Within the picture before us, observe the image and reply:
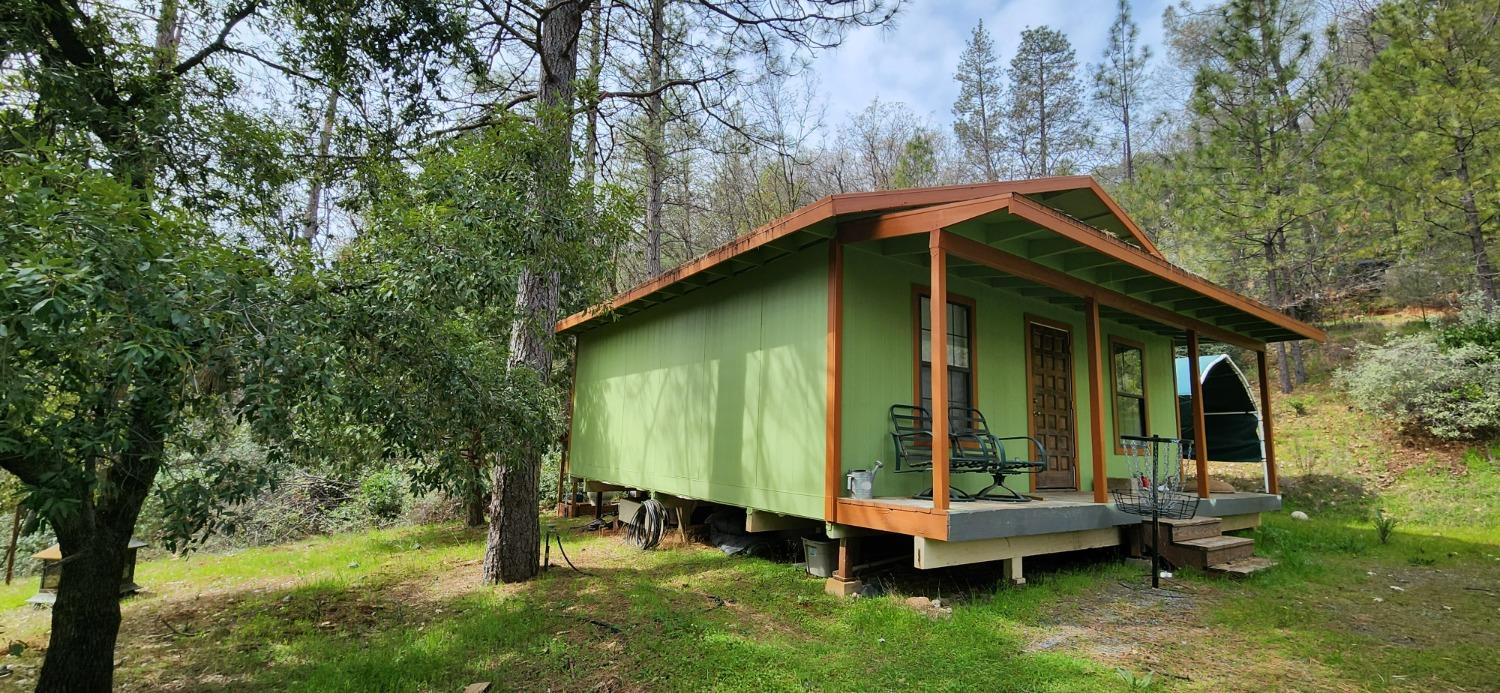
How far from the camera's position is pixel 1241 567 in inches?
210

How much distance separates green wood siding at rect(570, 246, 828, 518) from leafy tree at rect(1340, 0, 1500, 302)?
10960mm

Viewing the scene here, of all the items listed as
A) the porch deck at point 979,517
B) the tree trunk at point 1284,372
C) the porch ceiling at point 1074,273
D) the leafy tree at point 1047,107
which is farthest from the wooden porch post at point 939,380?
the leafy tree at point 1047,107

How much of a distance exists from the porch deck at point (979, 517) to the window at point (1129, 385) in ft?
9.50

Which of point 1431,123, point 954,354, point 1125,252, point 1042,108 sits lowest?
point 954,354

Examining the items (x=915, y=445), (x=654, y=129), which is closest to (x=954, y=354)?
(x=915, y=445)

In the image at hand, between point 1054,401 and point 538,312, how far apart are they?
17.5ft

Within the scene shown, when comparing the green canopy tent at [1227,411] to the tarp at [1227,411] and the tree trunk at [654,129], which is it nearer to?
the tarp at [1227,411]

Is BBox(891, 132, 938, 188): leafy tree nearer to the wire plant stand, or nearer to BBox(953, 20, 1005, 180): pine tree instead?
BBox(953, 20, 1005, 180): pine tree

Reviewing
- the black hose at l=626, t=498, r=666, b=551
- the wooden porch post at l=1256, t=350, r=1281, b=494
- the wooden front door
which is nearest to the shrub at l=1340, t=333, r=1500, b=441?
the wooden porch post at l=1256, t=350, r=1281, b=494

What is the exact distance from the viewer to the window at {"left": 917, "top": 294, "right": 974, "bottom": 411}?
586cm

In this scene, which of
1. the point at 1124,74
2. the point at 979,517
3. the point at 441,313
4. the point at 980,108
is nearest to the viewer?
the point at 441,313

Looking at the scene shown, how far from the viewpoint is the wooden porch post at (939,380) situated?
420 centimetres

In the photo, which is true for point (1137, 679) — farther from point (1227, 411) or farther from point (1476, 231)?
point (1476, 231)

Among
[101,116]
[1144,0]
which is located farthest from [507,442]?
[1144,0]
